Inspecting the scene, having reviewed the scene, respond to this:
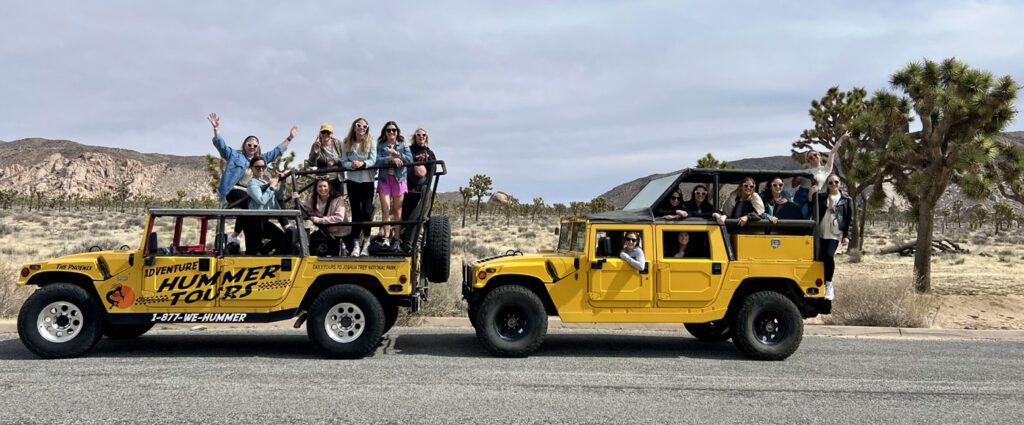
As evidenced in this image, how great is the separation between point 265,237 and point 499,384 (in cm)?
359

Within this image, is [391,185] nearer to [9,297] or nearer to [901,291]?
[9,297]

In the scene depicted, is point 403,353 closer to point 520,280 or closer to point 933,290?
point 520,280

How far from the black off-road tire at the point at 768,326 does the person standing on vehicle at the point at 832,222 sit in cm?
59

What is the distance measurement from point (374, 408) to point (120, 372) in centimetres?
A: 302

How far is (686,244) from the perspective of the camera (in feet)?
27.6

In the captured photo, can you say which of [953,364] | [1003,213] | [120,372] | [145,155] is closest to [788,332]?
[953,364]

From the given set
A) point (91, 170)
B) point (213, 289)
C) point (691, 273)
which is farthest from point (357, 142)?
point (91, 170)

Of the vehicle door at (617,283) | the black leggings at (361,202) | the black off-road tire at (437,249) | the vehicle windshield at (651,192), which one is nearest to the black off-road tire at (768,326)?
the vehicle door at (617,283)

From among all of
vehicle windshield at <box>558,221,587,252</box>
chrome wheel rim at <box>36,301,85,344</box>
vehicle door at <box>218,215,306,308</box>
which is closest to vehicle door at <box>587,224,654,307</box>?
vehicle windshield at <box>558,221,587,252</box>

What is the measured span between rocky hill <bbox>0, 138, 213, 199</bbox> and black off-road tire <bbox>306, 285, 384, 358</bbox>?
4812 inches

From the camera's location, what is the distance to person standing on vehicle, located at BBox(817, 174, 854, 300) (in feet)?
27.1

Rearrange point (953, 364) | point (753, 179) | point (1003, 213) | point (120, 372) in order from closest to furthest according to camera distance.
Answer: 1. point (120, 372)
2. point (953, 364)
3. point (753, 179)
4. point (1003, 213)

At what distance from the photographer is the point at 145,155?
472 ft

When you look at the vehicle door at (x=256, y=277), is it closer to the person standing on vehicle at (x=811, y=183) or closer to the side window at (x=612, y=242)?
the side window at (x=612, y=242)
